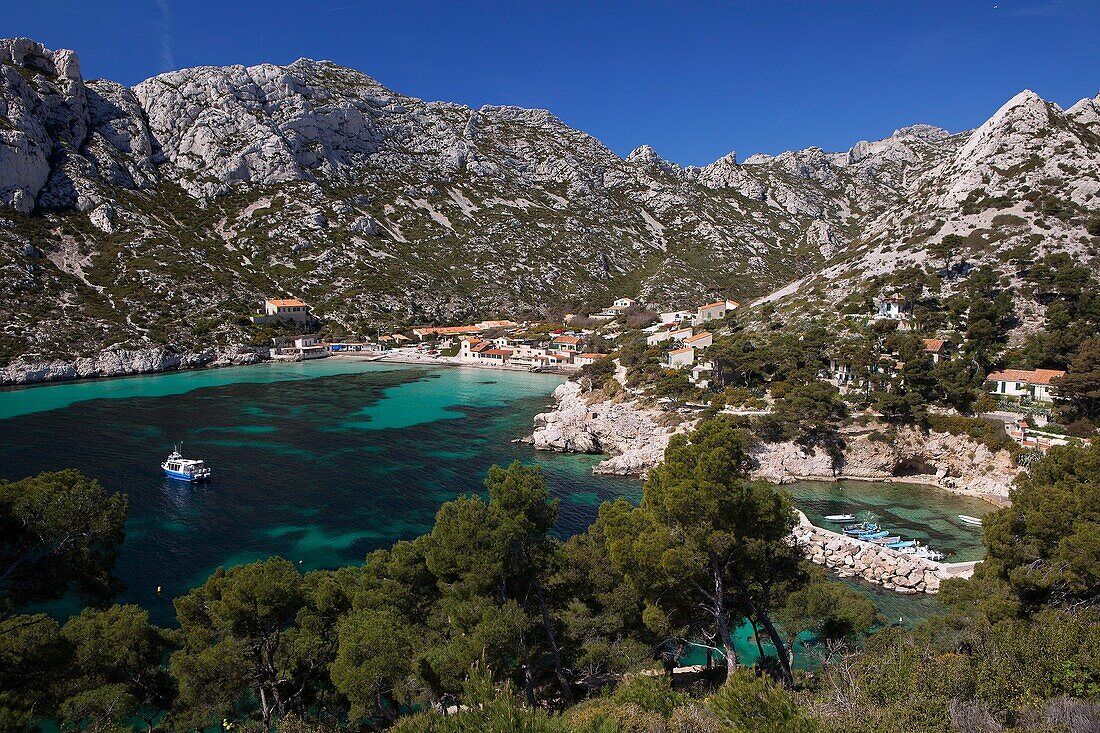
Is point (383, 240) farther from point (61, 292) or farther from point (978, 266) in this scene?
point (978, 266)

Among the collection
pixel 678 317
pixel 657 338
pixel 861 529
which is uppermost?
pixel 678 317

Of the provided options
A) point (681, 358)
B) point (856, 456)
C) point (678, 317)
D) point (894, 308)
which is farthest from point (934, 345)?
point (678, 317)

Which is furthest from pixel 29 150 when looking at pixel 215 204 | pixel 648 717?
pixel 648 717

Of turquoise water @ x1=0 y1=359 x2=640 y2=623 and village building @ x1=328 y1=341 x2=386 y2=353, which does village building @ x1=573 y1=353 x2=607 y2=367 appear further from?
village building @ x1=328 y1=341 x2=386 y2=353

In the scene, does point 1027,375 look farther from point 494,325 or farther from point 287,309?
point 287,309

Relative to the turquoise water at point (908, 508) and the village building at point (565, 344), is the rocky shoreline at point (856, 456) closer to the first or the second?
the turquoise water at point (908, 508)
